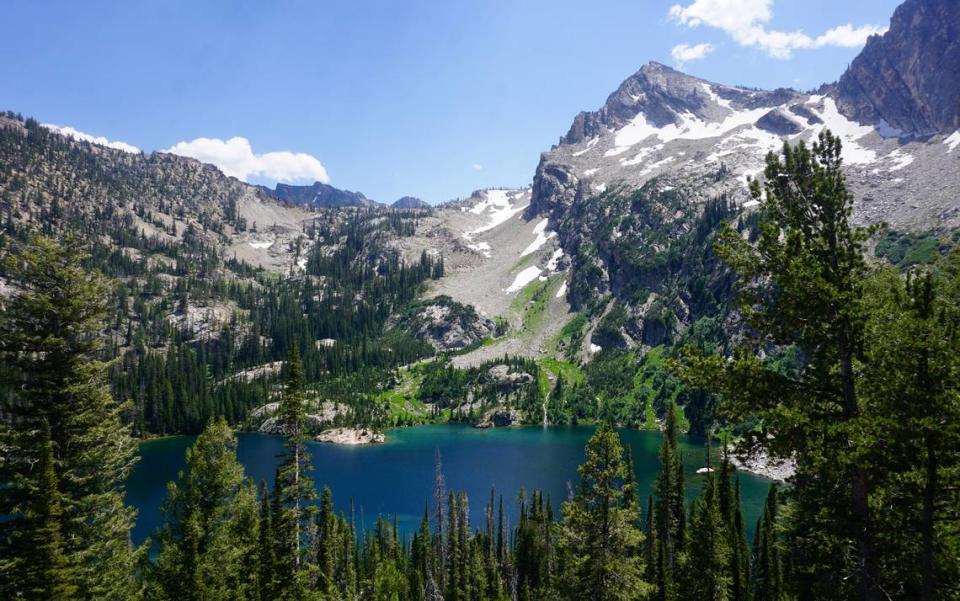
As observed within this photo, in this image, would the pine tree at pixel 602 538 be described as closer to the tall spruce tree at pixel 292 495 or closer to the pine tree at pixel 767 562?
the tall spruce tree at pixel 292 495

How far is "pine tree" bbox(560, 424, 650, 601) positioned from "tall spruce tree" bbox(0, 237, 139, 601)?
17999 mm

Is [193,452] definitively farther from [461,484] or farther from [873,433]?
[461,484]

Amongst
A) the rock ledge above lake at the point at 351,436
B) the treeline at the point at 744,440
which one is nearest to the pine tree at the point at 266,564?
the treeline at the point at 744,440

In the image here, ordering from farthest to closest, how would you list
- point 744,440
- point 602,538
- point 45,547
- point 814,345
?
point 602,538
point 45,547
point 744,440
point 814,345

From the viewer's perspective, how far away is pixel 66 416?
17.8 metres

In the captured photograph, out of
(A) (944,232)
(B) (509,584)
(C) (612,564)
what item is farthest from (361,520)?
(A) (944,232)

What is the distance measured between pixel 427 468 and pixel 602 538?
399 feet

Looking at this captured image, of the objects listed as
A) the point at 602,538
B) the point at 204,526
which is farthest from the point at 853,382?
the point at 204,526

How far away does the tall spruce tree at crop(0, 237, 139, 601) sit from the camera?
1705cm

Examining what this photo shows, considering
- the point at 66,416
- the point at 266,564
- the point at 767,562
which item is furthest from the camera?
the point at 767,562

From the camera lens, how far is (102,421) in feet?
61.1

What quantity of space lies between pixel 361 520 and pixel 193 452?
85.6m

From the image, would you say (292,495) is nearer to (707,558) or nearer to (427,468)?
(707,558)

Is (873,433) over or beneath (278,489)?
over
